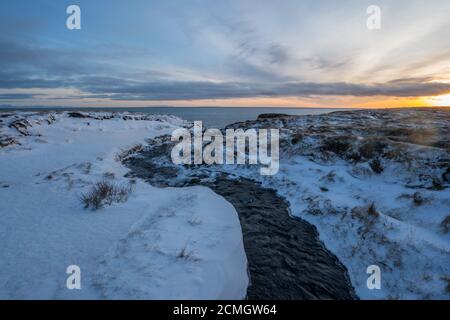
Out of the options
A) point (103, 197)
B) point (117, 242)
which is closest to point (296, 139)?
point (103, 197)

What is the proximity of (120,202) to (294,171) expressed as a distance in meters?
9.67

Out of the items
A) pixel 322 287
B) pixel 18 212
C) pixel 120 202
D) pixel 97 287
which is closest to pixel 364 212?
pixel 322 287

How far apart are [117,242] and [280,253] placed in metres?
4.71

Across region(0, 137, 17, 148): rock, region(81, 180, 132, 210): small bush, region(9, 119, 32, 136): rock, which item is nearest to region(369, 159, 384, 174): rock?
region(81, 180, 132, 210): small bush

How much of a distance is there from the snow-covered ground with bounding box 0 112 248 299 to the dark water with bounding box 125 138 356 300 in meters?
0.44

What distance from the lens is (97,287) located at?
5.15m

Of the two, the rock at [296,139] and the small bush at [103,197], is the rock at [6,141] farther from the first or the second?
the rock at [296,139]

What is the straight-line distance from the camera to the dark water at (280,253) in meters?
6.13

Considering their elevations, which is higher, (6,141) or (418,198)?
(6,141)

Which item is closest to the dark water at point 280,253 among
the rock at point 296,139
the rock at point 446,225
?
the rock at point 446,225

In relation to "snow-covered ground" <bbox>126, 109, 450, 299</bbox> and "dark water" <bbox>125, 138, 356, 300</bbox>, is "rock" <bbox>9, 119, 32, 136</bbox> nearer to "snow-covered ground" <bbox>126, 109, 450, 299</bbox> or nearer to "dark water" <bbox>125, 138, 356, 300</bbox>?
"snow-covered ground" <bbox>126, 109, 450, 299</bbox>

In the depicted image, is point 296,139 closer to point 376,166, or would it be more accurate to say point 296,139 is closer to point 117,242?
point 376,166

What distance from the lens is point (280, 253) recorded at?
7.60 meters

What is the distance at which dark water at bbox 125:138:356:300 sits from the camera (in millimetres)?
6128
